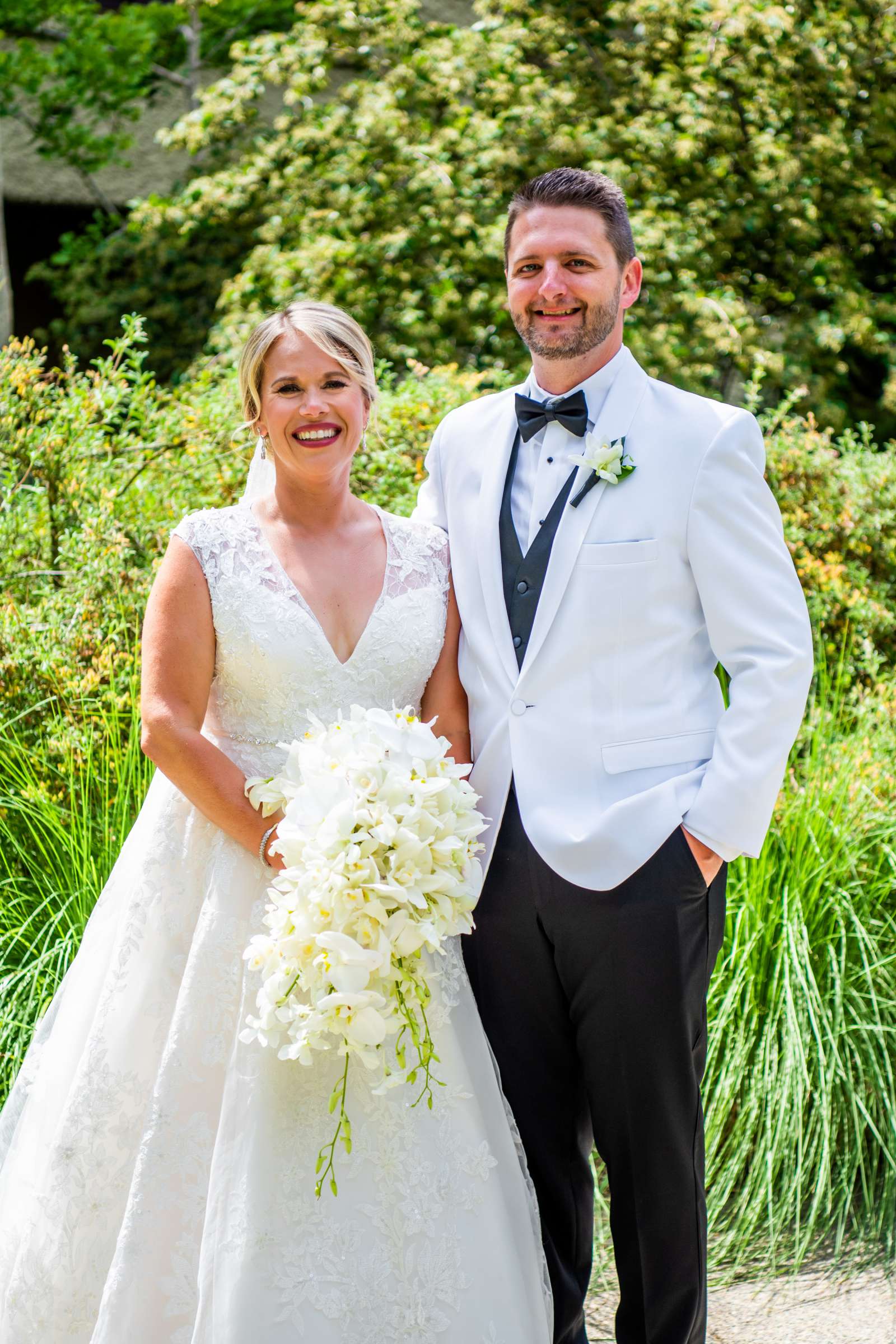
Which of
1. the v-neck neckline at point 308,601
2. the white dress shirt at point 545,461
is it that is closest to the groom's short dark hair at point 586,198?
the white dress shirt at point 545,461

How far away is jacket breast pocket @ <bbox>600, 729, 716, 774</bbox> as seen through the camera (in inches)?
102

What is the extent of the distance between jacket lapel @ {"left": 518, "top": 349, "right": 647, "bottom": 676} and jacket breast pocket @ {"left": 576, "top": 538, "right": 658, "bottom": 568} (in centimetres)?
2

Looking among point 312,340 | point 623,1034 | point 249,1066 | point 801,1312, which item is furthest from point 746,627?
point 801,1312

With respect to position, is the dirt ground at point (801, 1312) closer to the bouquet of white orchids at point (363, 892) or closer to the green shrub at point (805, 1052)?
the green shrub at point (805, 1052)

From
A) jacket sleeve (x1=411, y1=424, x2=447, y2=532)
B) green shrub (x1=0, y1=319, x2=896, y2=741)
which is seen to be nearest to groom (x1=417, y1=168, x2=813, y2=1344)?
jacket sleeve (x1=411, y1=424, x2=447, y2=532)

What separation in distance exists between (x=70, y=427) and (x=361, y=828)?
2.99 m

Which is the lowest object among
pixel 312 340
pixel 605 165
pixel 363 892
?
pixel 363 892

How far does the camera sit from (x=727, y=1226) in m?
3.58

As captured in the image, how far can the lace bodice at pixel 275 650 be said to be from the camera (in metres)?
2.65

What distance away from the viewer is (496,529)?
9.04ft

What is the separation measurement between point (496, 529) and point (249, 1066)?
1183 millimetres

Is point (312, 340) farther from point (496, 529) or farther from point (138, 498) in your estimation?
point (138, 498)

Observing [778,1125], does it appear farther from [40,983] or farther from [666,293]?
[666,293]

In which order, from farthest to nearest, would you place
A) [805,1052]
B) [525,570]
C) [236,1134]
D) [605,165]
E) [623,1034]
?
1. [605,165]
2. [805,1052]
3. [525,570]
4. [623,1034]
5. [236,1134]
